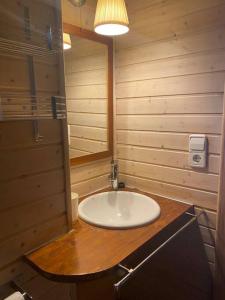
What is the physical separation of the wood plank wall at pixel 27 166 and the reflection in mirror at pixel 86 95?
407mm

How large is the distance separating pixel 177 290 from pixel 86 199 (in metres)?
0.72

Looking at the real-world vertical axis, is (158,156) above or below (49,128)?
below

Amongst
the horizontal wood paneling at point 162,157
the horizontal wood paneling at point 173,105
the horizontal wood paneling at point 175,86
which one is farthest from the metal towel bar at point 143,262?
the horizontal wood paneling at point 175,86

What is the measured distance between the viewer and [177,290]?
1.34 m

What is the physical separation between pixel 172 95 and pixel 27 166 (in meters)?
0.91

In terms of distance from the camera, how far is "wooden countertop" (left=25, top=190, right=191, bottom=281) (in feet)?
2.86

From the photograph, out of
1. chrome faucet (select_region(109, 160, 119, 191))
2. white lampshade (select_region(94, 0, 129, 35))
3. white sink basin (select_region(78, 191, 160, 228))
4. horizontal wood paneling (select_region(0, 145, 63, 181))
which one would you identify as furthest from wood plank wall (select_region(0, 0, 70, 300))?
chrome faucet (select_region(109, 160, 119, 191))

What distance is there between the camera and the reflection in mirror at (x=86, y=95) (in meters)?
1.40

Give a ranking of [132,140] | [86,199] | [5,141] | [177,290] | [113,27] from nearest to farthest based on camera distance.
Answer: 1. [5,141]
2. [113,27]
3. [177,290]
4. [86,199]
5. [132,140]

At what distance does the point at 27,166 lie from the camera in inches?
36.2

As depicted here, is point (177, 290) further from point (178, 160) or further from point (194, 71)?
point (194, 71)

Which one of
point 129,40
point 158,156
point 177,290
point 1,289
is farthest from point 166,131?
point 1,289

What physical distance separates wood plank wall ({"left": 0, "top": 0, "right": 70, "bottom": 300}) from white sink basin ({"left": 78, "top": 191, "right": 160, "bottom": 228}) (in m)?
0.37

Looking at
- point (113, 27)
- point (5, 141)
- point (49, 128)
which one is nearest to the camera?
point (5, 141)
